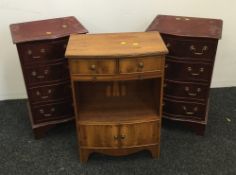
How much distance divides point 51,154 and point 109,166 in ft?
1.38

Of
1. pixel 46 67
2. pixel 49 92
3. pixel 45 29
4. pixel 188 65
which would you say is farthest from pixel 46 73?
pixel 188 65

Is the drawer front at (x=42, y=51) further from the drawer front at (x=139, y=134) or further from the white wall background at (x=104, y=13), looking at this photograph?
the drawer front at (x=139, y=134)

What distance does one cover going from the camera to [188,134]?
2.40m

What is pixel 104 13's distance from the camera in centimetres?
252

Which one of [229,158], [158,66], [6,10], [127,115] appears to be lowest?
[229,158]

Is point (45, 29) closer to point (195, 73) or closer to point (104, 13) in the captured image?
point (104, 13)

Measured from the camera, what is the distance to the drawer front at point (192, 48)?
2.06 meters

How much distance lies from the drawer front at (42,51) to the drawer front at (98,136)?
0.51 metres

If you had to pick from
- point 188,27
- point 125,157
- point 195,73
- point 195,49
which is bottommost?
point 125,157

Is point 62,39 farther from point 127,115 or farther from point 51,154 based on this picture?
point 51,154

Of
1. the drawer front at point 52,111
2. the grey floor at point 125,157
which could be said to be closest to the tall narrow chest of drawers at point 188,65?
the grey floor at point 125,157

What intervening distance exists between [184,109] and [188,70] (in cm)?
31

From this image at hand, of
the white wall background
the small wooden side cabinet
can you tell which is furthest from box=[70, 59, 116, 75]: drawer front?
the white wall background

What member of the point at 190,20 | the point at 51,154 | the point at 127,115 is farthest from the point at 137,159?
the point at 190,20
